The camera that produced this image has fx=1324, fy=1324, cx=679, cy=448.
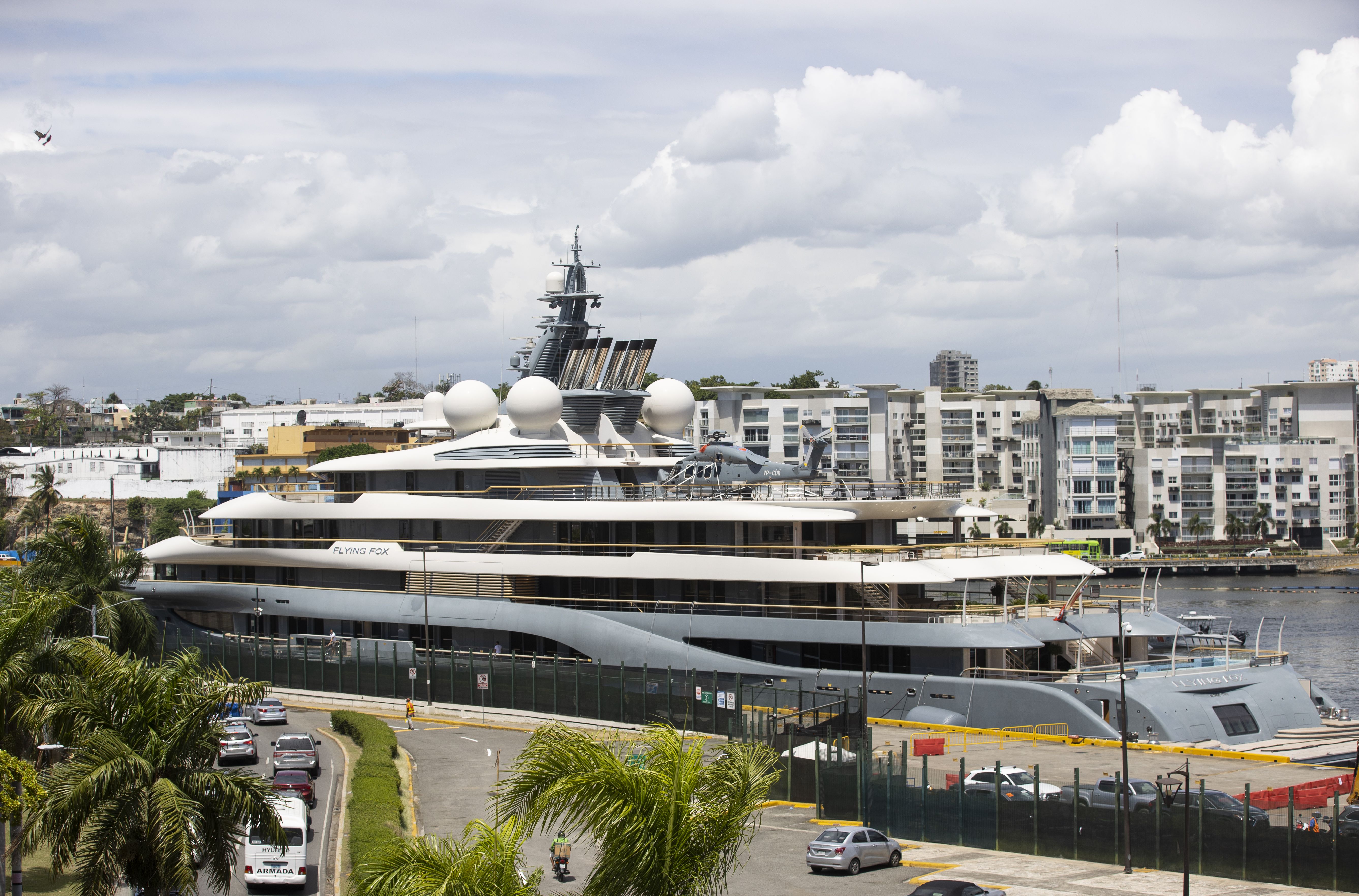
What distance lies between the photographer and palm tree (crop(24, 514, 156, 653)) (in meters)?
36.1

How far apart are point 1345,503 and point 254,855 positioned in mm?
132510

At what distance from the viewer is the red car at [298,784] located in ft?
82.9

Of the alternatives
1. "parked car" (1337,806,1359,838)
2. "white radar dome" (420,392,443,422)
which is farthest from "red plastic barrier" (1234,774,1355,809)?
Result: "white radar dome" (420,392,443,422)

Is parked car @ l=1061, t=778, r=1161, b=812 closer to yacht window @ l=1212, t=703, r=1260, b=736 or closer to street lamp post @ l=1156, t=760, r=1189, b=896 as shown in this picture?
street lamp post @ l=1156, t=760, r=1189, b=896

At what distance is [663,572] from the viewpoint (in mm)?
37062

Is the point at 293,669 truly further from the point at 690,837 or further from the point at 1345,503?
the point at 1345,503

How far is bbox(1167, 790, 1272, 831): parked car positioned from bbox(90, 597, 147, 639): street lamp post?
23093mm

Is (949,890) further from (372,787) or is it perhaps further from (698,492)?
(698,492)

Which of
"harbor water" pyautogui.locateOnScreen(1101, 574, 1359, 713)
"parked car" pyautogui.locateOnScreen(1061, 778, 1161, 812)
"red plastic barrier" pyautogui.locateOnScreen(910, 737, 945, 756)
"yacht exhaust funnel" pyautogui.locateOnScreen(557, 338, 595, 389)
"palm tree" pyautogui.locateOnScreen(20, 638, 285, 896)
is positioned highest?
"yacht exhaust funnel" pyautogui.locateOnScreen(557, 338, 595, 389)

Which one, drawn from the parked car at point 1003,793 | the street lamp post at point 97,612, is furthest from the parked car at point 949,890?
the street lamp post at point 97,612

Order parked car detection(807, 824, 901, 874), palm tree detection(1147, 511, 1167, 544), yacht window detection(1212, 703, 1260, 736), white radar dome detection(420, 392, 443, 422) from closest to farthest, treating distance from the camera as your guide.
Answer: parked car detection(807, 824, 901, 874), yacht window detection(1212, 703, 1260, 736), white radar dome detection(420, 392, 443, 422), palm tree detection(1147, 511, 1167, 544)

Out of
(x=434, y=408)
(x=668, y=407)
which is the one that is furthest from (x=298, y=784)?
(x=434, y=408)

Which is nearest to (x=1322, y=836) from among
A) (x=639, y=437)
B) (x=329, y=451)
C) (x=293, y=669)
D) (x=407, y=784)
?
(x=407, y=784)

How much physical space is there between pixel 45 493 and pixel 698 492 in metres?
74.8
